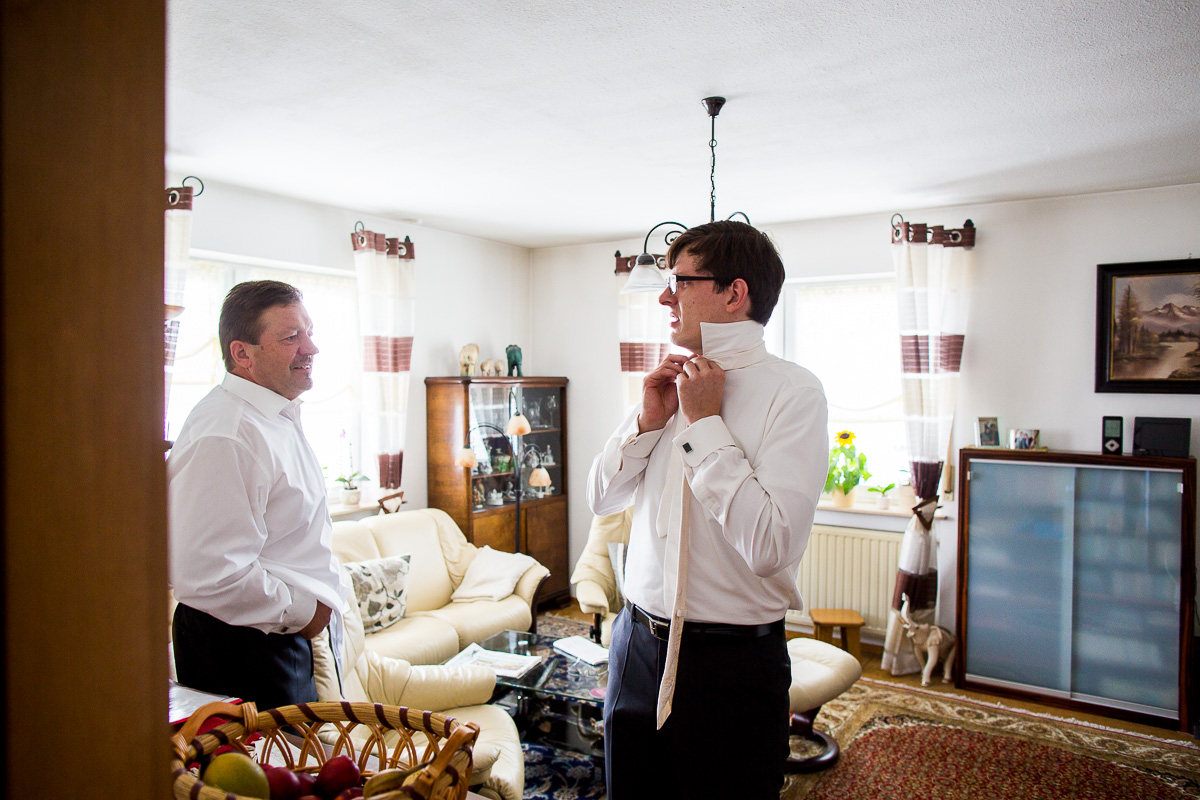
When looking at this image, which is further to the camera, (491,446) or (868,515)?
(491,446)

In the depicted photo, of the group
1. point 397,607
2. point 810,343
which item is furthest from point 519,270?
point 397,607

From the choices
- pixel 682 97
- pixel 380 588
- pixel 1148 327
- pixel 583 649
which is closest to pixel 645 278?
pixel 682 97

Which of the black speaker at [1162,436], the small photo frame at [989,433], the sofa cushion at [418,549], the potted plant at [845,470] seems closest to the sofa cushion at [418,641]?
the sofa cushion at [418,549]

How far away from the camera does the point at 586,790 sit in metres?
2.85

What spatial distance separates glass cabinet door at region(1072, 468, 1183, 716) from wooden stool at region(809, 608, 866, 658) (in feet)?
3.50

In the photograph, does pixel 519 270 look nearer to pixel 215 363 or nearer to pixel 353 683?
pixel 215 363

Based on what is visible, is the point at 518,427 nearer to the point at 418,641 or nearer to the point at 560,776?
the point at 418,641

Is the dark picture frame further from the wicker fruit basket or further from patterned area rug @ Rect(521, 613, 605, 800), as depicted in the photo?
the wicker fruit basket

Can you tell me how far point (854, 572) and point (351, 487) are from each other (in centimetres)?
310

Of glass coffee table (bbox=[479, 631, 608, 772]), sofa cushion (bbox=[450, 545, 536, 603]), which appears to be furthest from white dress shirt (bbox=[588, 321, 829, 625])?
sofa cushion (bbox=[450, 545, 536, 603])

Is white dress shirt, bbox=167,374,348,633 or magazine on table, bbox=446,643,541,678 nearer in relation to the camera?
white dress shirt, bbox=167,374,348,633

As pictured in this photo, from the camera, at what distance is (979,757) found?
313 centimetres

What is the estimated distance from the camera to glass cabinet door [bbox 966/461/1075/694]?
12.2ft

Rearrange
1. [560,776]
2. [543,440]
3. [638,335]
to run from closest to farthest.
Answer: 1. [560,776]
2. [638,335]
3. [543,440]
